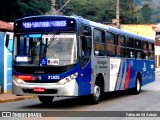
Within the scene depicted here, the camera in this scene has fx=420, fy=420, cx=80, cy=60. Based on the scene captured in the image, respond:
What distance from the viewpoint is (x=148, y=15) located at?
4990 inches

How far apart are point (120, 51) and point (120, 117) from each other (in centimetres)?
644

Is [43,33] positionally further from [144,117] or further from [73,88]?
[144,117]

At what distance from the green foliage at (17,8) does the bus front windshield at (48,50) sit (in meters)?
24.2

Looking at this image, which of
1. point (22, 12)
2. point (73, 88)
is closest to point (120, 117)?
point (73, 88)

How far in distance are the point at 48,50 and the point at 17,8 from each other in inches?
994

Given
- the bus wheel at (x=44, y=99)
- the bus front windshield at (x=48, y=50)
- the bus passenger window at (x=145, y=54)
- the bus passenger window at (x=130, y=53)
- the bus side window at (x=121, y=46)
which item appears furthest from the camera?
the bus passenger window at (x=145, y=54)

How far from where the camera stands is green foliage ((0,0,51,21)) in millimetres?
37125

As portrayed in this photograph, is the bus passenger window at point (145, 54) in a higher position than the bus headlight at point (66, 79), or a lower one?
higher

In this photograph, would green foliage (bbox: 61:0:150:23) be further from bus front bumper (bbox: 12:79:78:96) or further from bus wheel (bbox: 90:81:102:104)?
bus front bumper (bbox: 12:79:78:96)

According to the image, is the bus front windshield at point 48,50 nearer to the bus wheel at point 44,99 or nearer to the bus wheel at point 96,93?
the bus wheel at point 96,93

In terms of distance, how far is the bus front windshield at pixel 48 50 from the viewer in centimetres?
1301

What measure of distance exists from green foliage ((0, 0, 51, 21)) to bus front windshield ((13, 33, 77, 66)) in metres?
24.2

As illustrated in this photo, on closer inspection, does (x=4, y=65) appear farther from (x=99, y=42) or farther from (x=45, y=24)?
(x=45, y=24)

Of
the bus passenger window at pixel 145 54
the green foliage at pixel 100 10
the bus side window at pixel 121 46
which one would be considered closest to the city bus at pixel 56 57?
the bus side window at pixel 121 46
